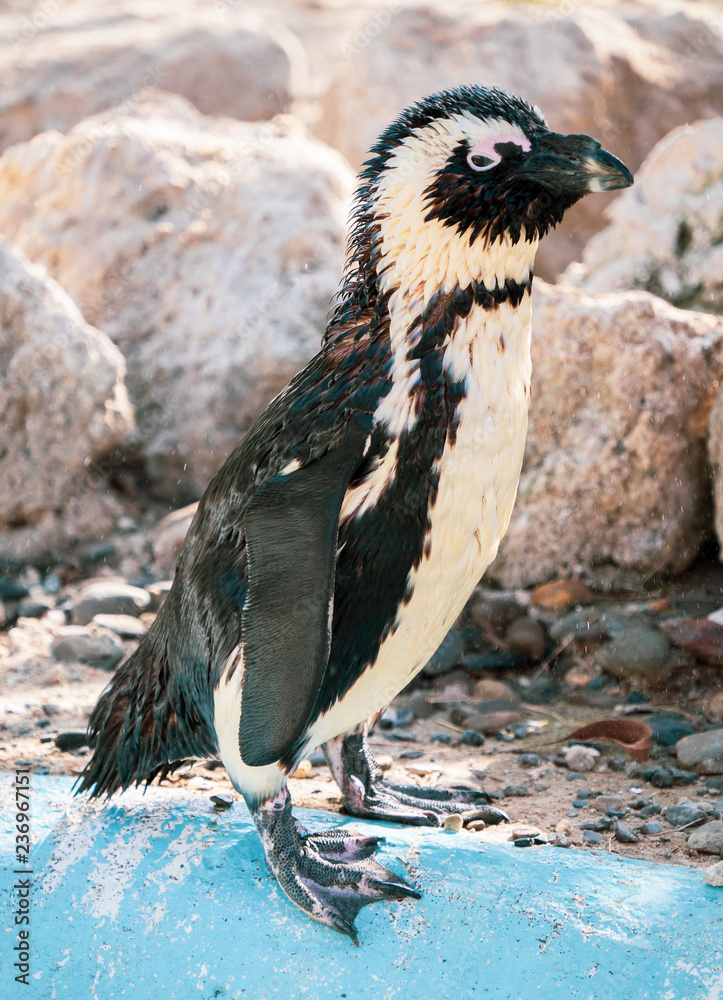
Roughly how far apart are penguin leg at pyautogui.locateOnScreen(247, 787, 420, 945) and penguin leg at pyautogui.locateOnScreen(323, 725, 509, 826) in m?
0.28

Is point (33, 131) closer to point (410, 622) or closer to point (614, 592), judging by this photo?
point (614, 592)

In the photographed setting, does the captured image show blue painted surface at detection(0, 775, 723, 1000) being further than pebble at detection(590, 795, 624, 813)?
No

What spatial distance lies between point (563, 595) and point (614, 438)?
1.88 feet

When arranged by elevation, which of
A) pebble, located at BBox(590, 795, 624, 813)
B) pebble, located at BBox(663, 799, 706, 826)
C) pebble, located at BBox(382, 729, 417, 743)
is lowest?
pebble, located at BBox(382, 729, 417, 743)

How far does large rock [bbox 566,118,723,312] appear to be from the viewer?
4.43 meters

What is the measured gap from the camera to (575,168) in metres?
1.79

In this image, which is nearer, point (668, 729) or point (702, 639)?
point (668, 729)

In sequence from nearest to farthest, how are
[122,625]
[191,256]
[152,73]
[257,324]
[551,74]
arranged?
[122,625] < [257,324] < [191,256] < [551,74] < [152,73]

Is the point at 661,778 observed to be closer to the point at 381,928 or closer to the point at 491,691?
the point at 491,691

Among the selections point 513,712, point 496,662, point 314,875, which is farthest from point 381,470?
point 496,662

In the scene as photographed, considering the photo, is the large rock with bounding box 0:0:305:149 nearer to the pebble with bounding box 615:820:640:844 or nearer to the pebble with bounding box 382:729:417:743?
the pebble with bounding box 382:729:417:743

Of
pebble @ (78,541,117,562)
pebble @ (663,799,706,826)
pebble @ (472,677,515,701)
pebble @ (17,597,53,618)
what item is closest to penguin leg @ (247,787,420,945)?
pebble @ (663,799,706,826)

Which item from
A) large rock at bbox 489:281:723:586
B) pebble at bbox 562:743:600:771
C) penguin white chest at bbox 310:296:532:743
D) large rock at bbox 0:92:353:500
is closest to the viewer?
penguin white chest at bbox 310:296:532:743

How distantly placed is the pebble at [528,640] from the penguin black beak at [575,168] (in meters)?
2.01
